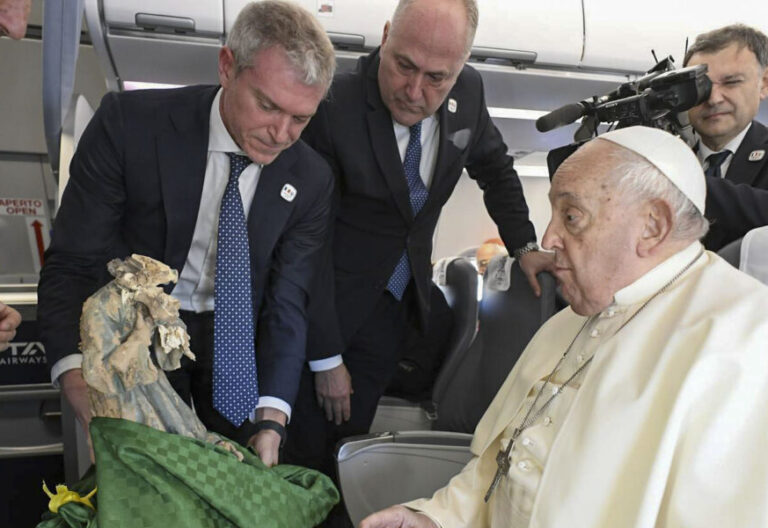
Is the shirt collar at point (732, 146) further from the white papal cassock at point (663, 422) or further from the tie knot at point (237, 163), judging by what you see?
the tie knot at point (237, 163)

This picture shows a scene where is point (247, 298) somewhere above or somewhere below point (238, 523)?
above

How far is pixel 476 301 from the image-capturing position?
264 centimetres

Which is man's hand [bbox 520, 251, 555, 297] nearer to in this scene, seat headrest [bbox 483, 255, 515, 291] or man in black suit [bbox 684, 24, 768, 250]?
seat headrest [bbox 483, 255, 515, 291]

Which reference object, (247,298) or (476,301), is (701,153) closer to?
(476,301)

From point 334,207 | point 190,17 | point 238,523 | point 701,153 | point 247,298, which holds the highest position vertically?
point 190,17

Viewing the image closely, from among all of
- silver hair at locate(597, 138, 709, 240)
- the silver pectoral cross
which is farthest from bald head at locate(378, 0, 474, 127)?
the silver pectoral cross

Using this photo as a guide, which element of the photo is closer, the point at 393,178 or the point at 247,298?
the point at 247,298

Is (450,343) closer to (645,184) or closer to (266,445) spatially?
(266,445)

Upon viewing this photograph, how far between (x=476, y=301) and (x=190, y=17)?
2012 mm

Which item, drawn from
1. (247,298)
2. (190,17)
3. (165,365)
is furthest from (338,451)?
(190,17)

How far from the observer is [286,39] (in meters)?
1.69

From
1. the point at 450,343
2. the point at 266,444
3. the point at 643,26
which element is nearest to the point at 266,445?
the point at 266,444

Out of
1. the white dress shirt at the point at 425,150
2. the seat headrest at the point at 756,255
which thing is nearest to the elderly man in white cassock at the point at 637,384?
the seat headrest at the point at 756,255

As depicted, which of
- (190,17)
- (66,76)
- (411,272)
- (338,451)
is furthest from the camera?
(190,17)
